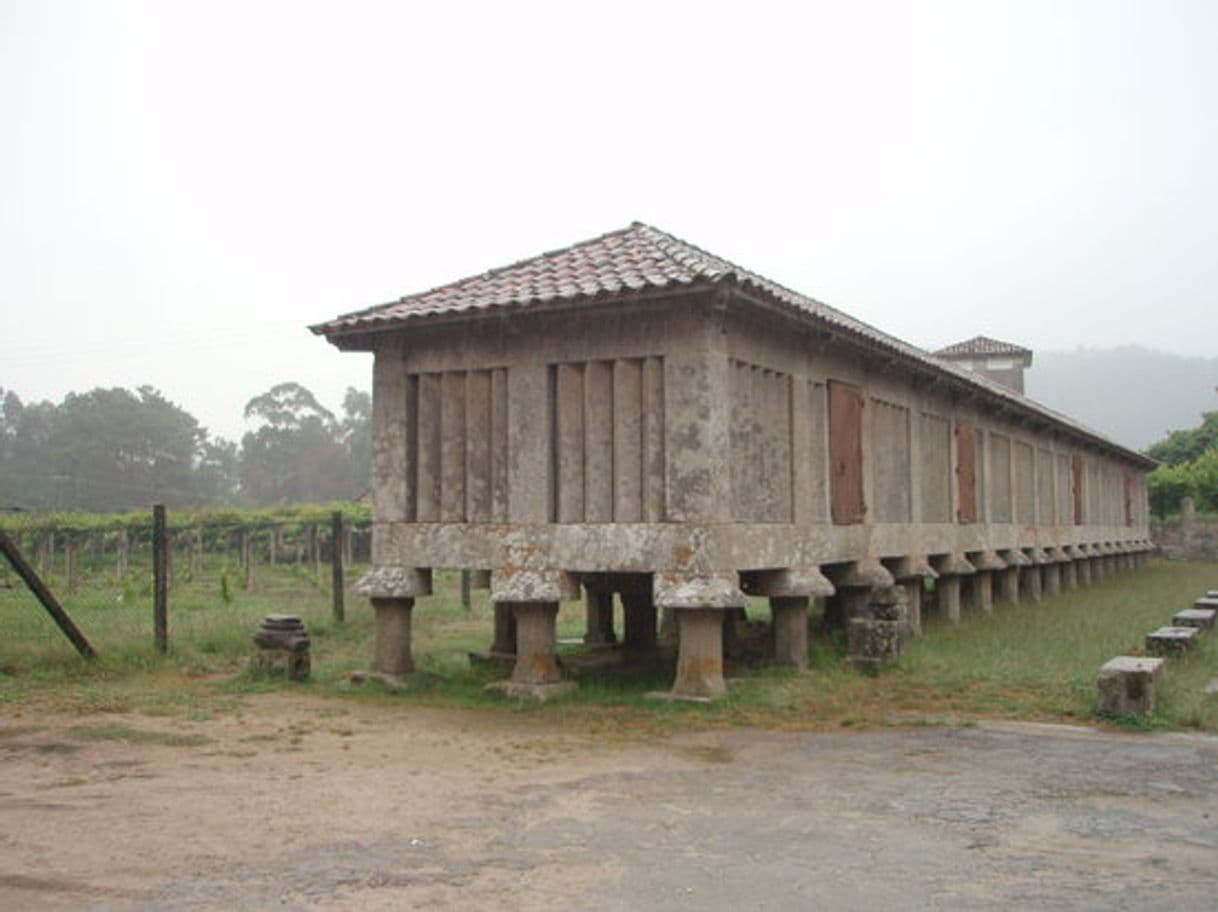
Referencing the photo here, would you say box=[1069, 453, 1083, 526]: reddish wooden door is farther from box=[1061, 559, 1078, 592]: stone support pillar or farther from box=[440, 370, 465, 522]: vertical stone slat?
box=[440, 370, 465, 522]: vertical stone slat

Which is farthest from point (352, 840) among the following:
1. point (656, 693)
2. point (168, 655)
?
point (168, 655)

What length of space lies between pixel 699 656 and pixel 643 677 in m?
2.27

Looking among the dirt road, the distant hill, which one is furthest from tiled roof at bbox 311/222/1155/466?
the distant hill

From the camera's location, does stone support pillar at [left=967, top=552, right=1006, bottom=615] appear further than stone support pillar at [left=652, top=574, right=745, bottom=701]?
Yes

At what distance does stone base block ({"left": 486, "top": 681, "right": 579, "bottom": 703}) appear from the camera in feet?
31.8

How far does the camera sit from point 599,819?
225 inches

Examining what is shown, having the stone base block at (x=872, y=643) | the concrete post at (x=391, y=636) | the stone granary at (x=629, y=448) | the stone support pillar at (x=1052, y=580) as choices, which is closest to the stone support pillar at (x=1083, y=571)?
the stone support pillar at (x=1052, y=580)

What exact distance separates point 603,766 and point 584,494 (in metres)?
3.16

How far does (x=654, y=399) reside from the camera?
9.46m

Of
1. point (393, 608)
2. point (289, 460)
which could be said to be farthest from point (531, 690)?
point (289, 460)

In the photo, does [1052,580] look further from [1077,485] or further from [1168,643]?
[1168,643]

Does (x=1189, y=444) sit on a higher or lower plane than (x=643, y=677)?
higher

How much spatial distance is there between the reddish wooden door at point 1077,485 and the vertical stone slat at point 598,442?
18.5 meters

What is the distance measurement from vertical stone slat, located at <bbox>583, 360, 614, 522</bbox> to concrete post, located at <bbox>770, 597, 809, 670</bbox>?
7.45ft
